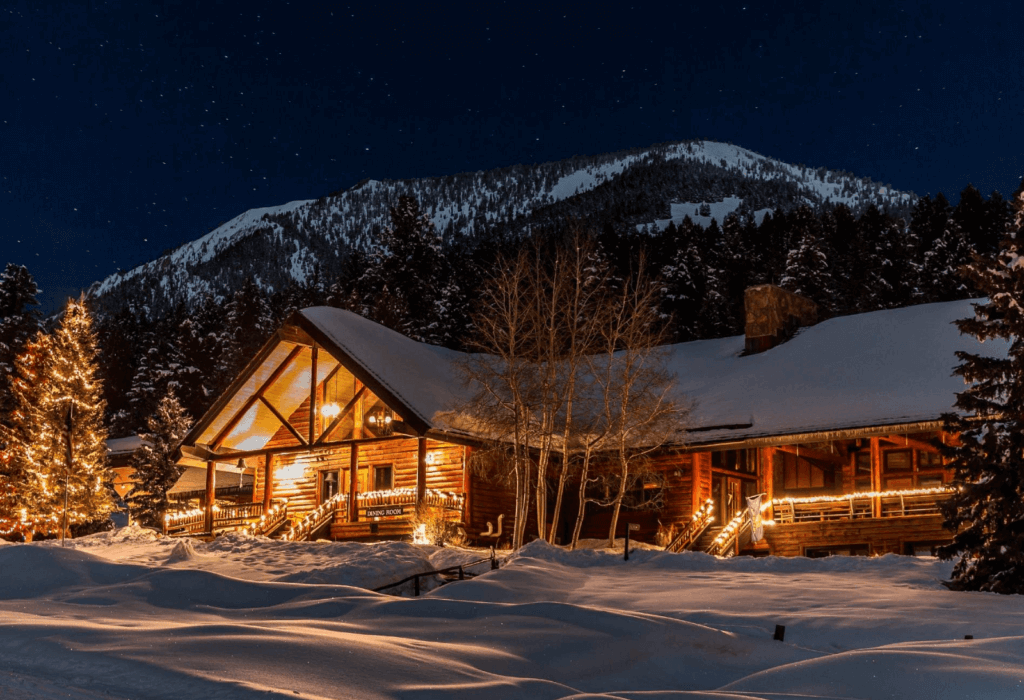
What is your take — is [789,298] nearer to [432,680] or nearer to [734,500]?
[734,500]

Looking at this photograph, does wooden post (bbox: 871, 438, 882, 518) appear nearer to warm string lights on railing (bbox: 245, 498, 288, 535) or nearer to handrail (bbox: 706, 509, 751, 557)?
handrail (bbox: 706, 509, 751, 557)

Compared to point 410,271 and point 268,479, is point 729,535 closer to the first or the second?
point 268,479

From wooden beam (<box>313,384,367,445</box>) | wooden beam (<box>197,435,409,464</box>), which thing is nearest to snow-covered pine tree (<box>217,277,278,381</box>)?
wooden beam (<box>197,435,409,464</box>)

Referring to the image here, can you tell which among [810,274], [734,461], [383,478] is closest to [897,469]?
[734,461]

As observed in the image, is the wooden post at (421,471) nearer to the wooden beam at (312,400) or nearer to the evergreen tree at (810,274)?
the wooden beam at (312,400)

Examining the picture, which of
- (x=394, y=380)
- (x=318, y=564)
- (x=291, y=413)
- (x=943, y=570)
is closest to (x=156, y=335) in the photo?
(x=291, y=413)

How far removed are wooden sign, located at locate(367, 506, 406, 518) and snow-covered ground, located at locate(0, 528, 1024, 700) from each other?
5.74m

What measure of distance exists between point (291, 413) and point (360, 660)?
78.2 ft

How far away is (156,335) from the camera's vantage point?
2977 inches

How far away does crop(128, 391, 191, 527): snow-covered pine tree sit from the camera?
4553 centimetres

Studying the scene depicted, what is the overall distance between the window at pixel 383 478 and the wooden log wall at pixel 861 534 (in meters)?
10.9

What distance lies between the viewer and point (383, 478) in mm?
31156

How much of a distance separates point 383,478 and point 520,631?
19.2 metres

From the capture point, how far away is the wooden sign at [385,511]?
27156 mm
